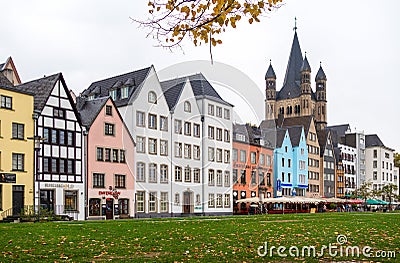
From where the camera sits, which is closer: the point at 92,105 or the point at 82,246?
the point at 82,246

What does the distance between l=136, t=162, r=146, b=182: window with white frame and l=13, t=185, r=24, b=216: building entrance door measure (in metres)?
15.5

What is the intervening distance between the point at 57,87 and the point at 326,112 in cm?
11809

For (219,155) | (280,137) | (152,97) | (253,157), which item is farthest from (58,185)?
(280,137)

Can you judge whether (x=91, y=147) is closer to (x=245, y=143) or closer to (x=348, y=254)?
(x=245, y=143)

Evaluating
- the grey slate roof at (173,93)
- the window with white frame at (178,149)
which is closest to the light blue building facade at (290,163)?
the window with white frame at (178,149)

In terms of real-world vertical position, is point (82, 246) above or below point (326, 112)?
below

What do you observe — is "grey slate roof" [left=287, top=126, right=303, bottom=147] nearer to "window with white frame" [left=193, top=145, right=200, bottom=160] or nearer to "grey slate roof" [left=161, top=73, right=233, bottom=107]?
"grey slate roof" [left=161, top=73, right=233, bottom=107]

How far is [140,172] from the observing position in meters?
63.1

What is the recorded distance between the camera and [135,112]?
63062 millimetres

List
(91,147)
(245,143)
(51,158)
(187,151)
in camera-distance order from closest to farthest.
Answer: (51,158) → (91,147) → (187,151) → (245,143)

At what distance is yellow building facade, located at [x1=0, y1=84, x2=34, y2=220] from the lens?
47938 mm

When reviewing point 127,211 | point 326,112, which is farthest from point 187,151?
point 326,112

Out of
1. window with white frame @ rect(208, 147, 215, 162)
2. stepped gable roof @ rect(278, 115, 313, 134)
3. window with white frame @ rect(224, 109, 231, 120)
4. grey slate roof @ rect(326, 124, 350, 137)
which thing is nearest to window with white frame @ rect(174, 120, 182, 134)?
window with white frame @ rect(208, 147, 215, 162)

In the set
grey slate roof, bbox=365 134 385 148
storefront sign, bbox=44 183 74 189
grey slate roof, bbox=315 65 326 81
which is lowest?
storefront sign, bbox=44 183 74 189
